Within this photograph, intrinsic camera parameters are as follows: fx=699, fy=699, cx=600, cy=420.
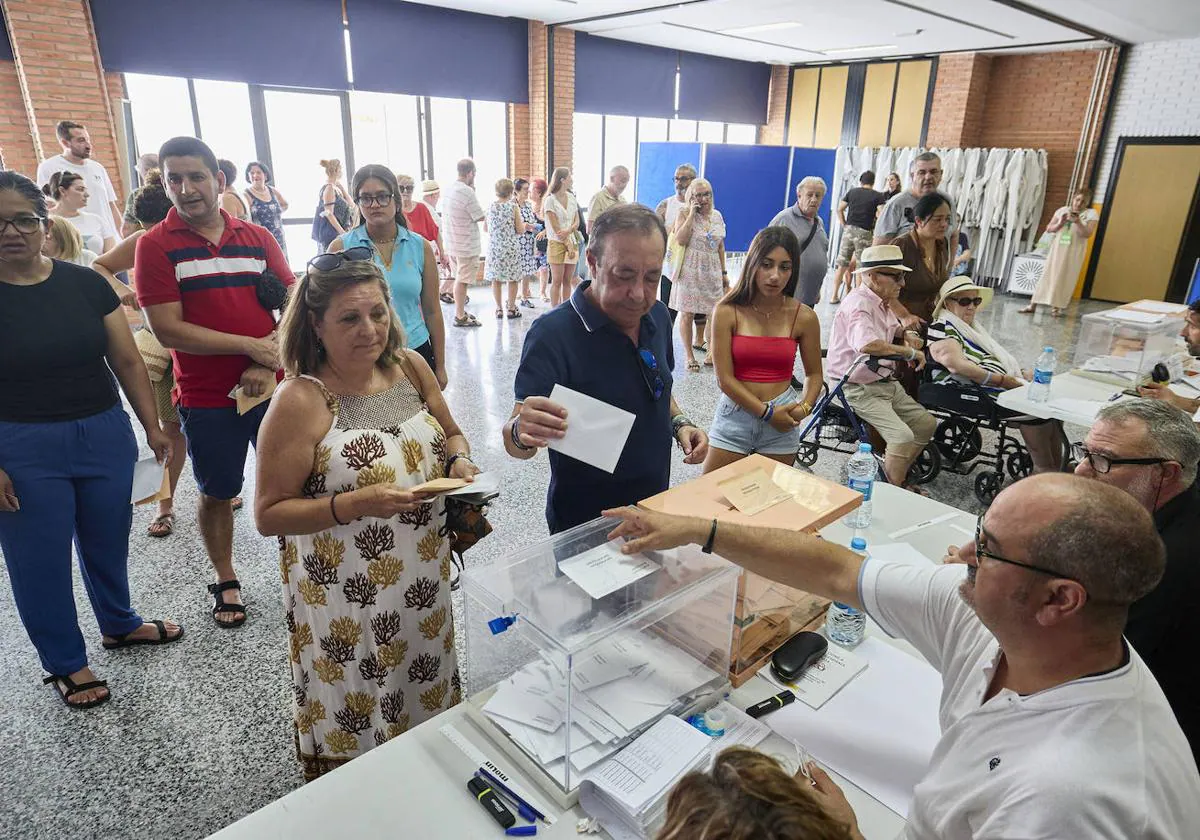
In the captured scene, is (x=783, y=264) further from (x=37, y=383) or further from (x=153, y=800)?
(x=153, y=800)

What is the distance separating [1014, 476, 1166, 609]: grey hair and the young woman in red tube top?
6.10 ft

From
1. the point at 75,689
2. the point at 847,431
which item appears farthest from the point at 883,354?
the point at 75,689

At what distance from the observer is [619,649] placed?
139cm

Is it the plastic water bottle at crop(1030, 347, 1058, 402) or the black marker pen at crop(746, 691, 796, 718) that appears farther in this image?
the plastic water bottle at crop(1030, 347, 1058, 402)

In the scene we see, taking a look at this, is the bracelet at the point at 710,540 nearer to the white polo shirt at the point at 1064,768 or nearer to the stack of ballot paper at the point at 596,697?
the stack of ballot paper at the point at 596,697

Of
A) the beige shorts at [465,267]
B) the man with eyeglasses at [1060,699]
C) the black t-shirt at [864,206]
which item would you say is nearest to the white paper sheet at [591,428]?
the man with eyeglasses at [1060,699]

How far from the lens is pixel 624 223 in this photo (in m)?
1.71

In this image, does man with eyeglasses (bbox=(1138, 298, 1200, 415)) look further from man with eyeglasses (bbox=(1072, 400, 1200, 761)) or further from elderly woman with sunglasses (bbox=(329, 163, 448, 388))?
elderly woman with sunglasses (bbox=(329, 163, 448, 388))

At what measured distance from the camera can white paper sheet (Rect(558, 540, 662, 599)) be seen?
4.30ft

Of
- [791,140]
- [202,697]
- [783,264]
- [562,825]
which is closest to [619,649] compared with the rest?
[562,825]

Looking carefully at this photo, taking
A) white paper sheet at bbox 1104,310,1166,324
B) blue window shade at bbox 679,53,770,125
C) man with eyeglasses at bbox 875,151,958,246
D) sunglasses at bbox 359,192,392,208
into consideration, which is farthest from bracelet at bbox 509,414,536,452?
blue window shade at bbox 679,53,770,125

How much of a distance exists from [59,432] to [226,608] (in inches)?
38.5

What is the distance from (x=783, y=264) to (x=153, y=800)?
2800mm

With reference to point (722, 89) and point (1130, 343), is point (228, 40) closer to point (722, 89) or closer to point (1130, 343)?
point (1130, 343)
